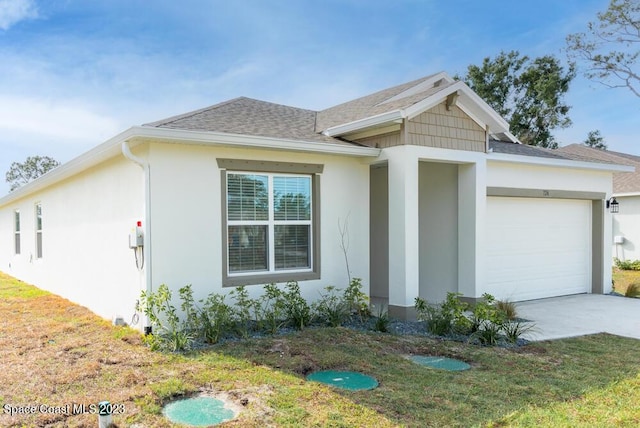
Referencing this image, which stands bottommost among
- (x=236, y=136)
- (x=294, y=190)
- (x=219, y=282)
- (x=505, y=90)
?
(x=219, y=282)

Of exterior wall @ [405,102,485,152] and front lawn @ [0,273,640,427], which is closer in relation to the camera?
front lawn @ [0,273,640,427]

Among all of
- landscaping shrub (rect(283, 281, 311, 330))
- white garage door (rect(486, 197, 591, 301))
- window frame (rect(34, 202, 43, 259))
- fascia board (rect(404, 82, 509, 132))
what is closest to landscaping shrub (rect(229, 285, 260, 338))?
landscaping shrub (rect(283, 281, 311, 330))

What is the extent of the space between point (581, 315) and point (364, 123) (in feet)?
18.3

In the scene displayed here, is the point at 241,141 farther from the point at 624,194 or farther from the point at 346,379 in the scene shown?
the point at 624,194

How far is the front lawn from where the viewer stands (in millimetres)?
4031

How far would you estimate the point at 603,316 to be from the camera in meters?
8.66

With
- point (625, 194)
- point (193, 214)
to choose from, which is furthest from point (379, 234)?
point (625, 194)

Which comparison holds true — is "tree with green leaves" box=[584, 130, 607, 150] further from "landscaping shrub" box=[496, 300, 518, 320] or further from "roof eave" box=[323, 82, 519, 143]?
"landscaping shrub" box=[496, 300, 518, 320]

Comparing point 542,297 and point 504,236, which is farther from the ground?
point 504,236

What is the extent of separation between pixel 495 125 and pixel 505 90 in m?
22.5

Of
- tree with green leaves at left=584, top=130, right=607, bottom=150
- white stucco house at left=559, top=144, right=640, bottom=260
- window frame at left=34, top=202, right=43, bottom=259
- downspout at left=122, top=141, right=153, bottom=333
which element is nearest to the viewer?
downspout at left=122, top=141, right=153, bottom=333

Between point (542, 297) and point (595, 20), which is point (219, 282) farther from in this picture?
point (595, 20)

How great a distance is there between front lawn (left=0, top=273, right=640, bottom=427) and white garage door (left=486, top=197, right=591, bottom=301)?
10.8ft

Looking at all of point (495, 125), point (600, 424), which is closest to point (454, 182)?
point (495, 125)
